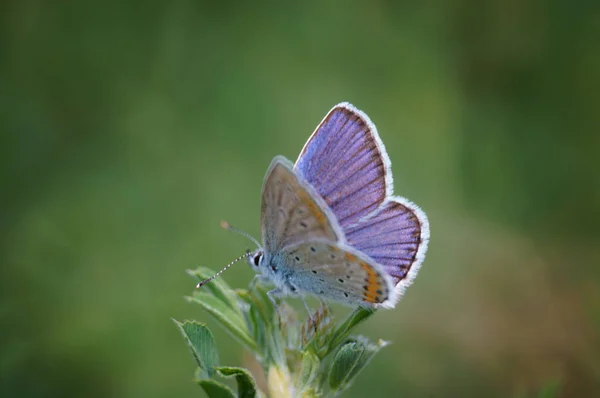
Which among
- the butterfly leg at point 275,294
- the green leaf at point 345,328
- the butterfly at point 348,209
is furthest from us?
the butterfly at point 348,209

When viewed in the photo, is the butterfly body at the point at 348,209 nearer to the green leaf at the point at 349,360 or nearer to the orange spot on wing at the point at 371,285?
the orange spot on wing at the point at 371,285

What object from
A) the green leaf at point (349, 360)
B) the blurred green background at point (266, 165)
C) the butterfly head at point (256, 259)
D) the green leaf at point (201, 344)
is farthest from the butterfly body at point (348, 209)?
the blurred green background at point (266, 165)

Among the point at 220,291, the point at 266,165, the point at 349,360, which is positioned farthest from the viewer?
the point at 266,165

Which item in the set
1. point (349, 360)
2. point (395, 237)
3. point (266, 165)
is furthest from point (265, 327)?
point (266, 165)

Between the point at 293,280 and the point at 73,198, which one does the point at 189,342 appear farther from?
the point at 73,198

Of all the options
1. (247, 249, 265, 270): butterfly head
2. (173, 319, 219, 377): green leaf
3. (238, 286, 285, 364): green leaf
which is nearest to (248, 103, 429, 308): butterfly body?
(247, 249, 265, 270): butterfly head

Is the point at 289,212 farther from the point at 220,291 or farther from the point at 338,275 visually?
the point at 220,291

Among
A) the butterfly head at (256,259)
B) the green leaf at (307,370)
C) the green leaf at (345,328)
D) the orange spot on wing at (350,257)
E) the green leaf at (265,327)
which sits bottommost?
the green leaf at (307,370)

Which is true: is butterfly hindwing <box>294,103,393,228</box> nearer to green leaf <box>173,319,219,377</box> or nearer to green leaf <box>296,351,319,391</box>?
green leaf <box>296,351,319,391</box>
